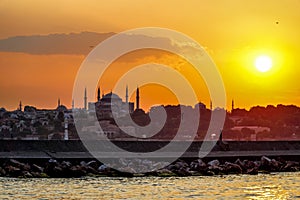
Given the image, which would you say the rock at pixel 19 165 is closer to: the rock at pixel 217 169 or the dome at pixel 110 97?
the rock at pixel 217 169

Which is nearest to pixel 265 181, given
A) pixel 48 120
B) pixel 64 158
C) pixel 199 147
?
pixel 64 158

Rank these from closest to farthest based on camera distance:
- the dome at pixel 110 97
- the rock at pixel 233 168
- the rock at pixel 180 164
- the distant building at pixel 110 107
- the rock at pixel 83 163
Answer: the rock at pixel 83 163
the rock at pixel 180 164
the rock at pixel 233 168
the distant building at pixel 110 107
the dome at pixel 110 97

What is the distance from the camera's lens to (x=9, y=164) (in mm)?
46906

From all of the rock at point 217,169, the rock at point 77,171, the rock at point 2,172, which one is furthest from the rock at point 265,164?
the rock at point 2,172

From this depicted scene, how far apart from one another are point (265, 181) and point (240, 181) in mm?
1479

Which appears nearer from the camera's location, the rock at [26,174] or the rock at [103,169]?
the rock at [26,174]

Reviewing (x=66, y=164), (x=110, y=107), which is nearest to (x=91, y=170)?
(x=66, y=164)

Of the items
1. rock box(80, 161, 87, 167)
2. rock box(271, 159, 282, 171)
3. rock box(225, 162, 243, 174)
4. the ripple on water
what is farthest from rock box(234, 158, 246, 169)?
rock box(80, 161, 87, 167)

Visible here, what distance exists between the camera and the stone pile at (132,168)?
4628cm

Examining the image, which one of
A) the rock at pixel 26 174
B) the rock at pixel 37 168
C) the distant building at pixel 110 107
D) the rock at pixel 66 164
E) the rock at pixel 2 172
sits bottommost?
the rock at pixel 26 174

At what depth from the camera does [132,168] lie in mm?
48344

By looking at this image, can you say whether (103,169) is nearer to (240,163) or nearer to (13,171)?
(13,171)

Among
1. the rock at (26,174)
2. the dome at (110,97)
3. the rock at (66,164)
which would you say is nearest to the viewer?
the rock at (26,174)

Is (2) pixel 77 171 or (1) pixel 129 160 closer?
(2) pixel 77 171
